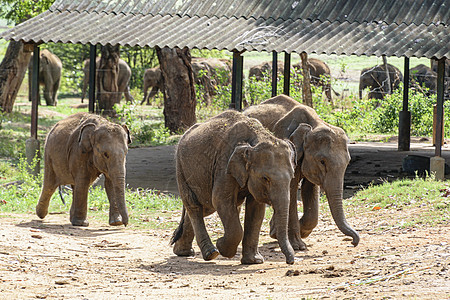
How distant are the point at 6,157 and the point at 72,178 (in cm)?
731

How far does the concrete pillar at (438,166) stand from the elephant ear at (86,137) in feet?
20.5

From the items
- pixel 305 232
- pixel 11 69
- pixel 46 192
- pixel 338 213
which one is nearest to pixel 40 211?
pixel 46 192

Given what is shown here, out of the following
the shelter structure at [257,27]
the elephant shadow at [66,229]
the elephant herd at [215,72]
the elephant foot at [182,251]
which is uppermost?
the shelter structure at [257,27]

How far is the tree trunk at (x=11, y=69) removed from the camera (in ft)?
76.0

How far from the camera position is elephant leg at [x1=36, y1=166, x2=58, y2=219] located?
11289 mm

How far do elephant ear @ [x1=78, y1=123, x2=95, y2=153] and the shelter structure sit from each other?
3833mm

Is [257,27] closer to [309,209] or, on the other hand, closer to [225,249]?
[309,209]

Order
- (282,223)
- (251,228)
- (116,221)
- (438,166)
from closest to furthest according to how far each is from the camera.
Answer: (282,223), (251,228), (116,221), (438,166)

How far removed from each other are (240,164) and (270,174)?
0.36m

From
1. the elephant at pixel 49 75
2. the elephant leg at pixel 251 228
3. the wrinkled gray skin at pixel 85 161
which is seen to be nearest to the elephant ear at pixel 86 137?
the wrinkled gray skin at pixel 85 161

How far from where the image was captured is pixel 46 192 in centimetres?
1134

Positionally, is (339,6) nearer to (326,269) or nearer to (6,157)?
(6,157)

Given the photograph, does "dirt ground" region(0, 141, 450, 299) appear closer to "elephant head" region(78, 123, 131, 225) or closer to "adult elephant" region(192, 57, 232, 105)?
"elephant head" region(78, 123, 131, 225)

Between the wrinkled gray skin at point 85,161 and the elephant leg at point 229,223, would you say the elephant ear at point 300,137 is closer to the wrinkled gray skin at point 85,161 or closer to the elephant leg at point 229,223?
the elephant leg at point 229,223
